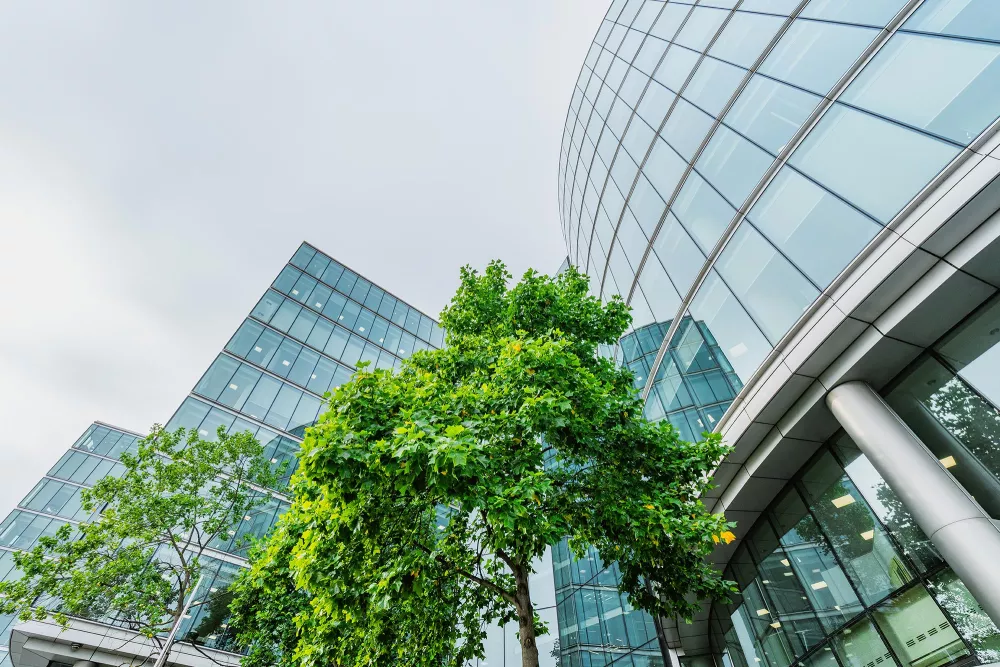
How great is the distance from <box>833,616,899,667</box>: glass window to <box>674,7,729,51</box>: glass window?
1374 cm

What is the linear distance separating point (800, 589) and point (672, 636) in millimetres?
5439

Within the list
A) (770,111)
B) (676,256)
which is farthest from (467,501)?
(770,111)

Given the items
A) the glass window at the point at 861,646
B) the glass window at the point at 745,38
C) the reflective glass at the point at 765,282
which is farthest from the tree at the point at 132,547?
the glass window at the point at 745,38

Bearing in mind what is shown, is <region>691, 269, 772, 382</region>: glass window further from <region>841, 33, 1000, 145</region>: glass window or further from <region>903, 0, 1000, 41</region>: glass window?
<region>903, 0, 1000, 41</region>: glass window

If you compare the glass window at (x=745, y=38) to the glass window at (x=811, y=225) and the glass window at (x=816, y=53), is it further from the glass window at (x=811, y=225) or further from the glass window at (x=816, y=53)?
the glass window at (x=811, y=225)

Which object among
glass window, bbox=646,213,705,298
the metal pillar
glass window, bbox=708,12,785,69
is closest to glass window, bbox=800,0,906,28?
glass window, bbox=708,12,785,69

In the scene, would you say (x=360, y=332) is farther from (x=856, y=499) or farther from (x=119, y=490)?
(x=856, y=499)

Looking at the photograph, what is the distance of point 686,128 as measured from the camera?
11.8 m

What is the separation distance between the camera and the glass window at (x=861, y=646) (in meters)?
7.02

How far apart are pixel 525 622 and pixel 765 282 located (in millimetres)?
7371

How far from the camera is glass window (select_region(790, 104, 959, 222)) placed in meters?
6.02

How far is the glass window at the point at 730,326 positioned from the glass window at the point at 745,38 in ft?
17.2

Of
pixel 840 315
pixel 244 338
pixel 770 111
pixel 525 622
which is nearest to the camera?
pixel 840 315

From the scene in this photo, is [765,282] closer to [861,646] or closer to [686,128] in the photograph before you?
[686,128]
